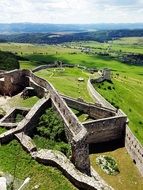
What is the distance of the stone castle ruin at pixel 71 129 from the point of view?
104 feet

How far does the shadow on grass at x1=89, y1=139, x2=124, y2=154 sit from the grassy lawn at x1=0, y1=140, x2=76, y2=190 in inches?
795

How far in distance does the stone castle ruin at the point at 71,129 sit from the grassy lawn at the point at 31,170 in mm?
543

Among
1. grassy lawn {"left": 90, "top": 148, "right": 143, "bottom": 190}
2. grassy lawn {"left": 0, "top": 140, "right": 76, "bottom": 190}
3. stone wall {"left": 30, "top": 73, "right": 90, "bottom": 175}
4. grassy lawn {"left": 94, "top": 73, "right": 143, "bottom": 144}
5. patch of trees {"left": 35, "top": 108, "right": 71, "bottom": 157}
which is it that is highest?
grassy lawn {"left": 0, "top": 140, "right": 76, "bottom": 190}

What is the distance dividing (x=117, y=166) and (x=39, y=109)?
12328 millimetres

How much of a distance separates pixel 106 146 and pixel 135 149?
418cm

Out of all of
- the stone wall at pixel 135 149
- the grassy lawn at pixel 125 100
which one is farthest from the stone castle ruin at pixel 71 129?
the grassy lawn at pixel 125 100

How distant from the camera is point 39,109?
1905 inches

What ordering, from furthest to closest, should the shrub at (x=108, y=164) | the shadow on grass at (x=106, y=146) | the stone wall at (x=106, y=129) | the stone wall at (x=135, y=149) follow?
1. the stone wall at (x=106, y=129)
2. the shadow on grass at (x=106, y=146)
3. the stone wall at (x=135, y=149)
4. the shrub at (x=108, y=164)

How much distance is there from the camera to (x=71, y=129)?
43406mm

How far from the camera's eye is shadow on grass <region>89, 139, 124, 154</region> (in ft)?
179

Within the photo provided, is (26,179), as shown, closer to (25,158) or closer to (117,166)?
(25,158)

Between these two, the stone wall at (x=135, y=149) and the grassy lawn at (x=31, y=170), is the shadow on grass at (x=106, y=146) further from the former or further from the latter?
the grassy lawn at (x=31, y=170)

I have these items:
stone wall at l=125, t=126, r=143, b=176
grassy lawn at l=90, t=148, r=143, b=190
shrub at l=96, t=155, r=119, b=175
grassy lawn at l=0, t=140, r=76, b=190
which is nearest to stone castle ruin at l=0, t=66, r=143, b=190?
stone wall at l=125, t=126, r=143, b=176

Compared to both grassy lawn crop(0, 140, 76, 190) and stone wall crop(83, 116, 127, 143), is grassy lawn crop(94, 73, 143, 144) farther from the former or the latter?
grassy lawn crop(0, 140, 76, 190)
